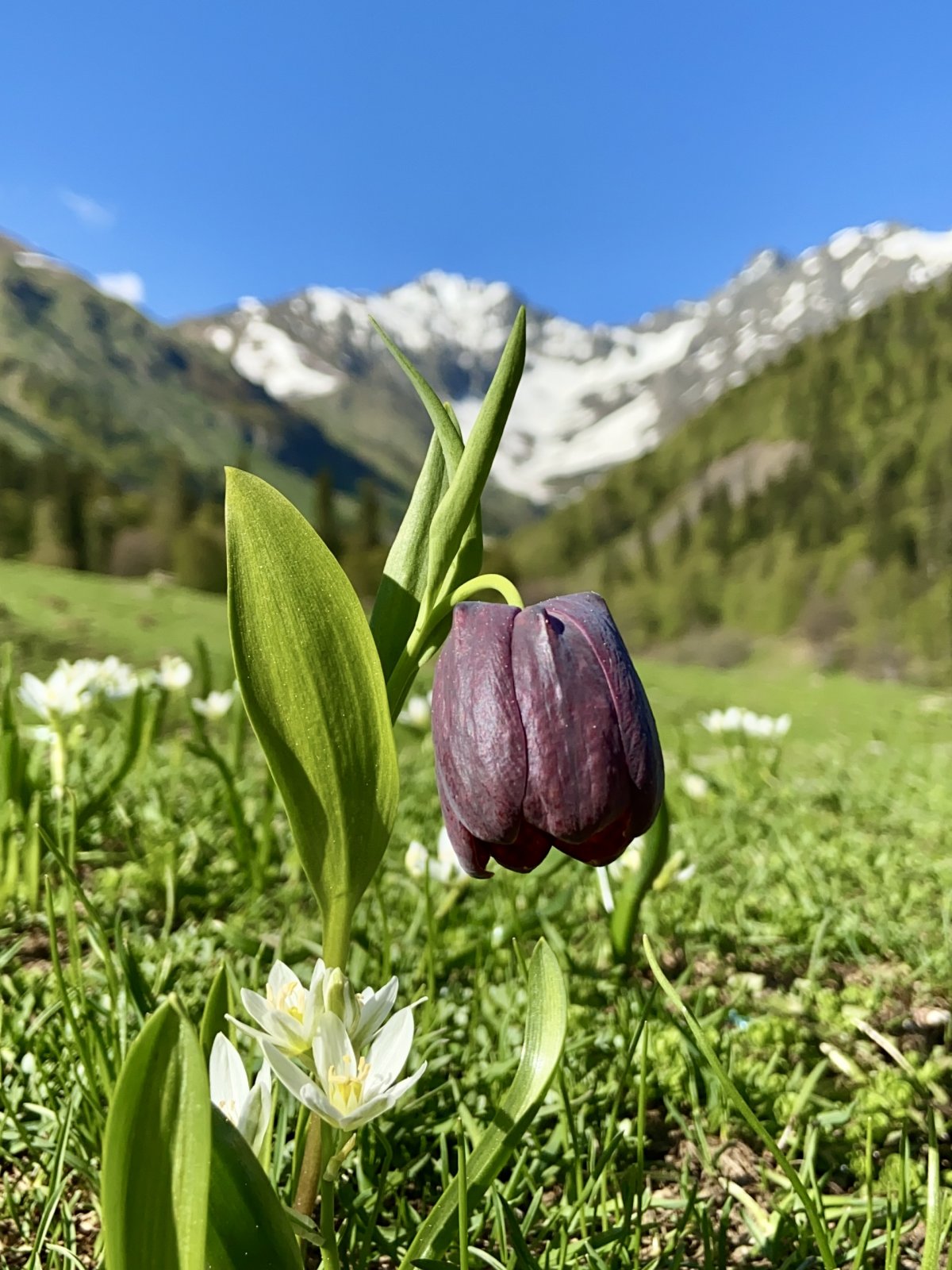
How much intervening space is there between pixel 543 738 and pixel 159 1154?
15.0 inches

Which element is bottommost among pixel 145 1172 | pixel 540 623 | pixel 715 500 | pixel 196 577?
pixel 145 1172

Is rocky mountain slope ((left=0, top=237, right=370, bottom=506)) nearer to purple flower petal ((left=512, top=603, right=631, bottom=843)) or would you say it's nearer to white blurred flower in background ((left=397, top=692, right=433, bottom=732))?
white blurred flower in background ((left=397, top=692, right=433, bottom=732))

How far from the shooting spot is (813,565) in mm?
36344

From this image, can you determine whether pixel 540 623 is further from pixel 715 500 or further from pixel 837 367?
pixel 837 367

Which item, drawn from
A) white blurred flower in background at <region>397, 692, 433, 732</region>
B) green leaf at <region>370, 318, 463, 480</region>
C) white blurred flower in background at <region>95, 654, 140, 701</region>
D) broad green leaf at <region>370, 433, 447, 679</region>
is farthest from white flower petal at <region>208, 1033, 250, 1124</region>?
white blurred flower in background at <region>397, 692, 433, 732</region>

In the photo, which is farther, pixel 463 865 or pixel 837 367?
pixel 837 367

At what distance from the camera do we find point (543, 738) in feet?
2.28

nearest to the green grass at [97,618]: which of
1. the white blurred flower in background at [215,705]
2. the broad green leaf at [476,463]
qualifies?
the white blurred flower in background at [215,705]

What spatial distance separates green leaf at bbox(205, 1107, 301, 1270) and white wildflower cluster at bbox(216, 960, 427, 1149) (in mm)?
57

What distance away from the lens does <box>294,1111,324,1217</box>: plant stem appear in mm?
723

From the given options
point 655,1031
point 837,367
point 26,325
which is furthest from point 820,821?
point 26,325

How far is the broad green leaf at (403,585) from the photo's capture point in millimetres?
860

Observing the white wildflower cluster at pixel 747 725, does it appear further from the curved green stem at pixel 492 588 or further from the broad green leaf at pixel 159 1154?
the broad green leaf at pixel 159 1154

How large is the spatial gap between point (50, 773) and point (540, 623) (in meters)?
1.54
